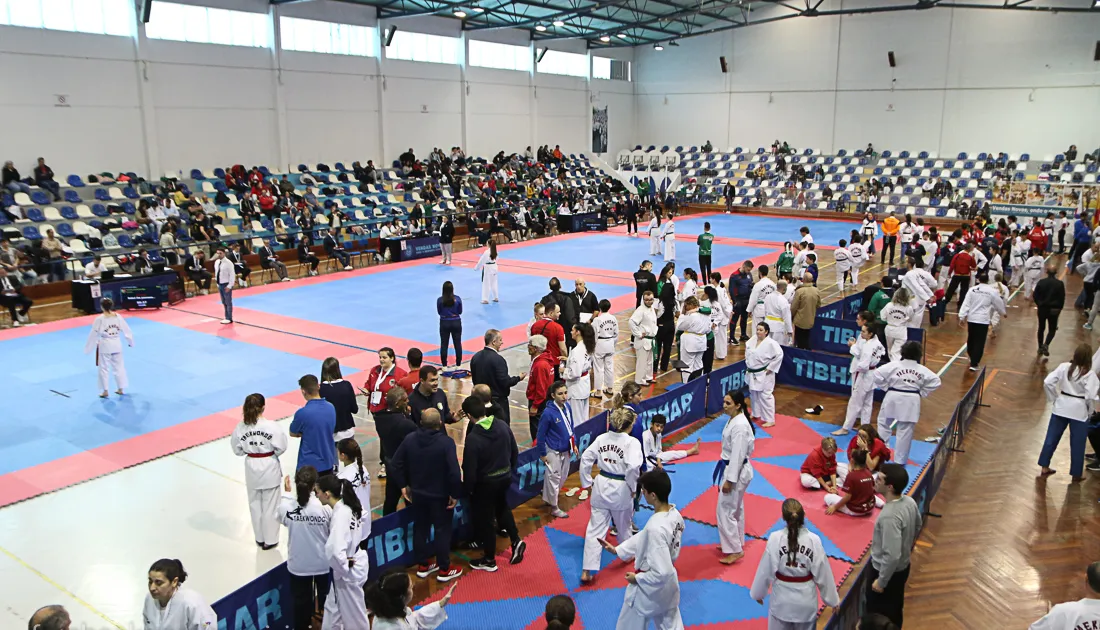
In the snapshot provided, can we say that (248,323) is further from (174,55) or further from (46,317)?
(174,55)

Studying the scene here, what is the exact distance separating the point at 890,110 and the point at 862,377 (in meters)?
35.6

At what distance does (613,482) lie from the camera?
22.2 ft

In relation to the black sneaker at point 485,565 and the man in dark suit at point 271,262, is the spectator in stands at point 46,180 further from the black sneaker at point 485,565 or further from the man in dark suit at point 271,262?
the black sneaker at point 485,565

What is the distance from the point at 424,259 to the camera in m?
26.3

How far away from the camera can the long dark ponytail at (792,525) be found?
16.8 ft

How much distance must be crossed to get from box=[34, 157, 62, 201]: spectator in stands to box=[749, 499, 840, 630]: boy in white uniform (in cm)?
2442

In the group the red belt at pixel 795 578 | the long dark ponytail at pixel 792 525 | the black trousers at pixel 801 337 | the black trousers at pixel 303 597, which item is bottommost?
the black trousers at pixel 303 597

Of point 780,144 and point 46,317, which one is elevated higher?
point 780,144

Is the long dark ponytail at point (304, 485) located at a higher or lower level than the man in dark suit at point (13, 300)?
higher

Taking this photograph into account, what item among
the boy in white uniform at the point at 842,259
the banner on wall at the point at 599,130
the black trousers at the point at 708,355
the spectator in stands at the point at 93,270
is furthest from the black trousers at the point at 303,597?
the banner on wall at the point at 599,130

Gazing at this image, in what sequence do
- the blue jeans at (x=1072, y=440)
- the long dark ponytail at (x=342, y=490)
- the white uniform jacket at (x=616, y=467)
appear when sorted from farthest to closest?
the blue jeans at (x=1072, y=440)
the white uniform jacket at (x=616, y=467)
the long dark ponytail at (x=342, y=490)

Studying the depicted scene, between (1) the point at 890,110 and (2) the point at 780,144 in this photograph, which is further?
(2) the point at 780,144

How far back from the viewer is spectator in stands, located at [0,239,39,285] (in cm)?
1822

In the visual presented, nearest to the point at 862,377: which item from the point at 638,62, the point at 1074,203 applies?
the point at 1074,203
